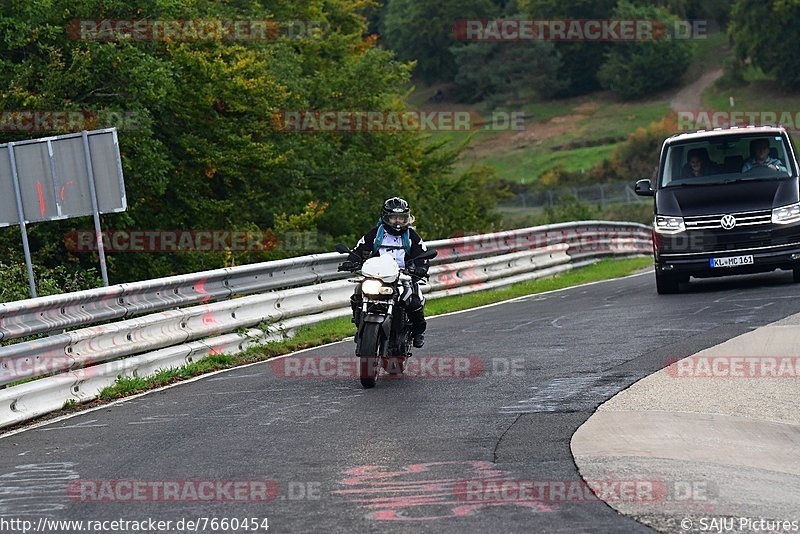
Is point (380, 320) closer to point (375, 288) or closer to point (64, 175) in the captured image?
point (375, 288)

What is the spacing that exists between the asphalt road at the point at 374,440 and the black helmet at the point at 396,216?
55.0 inches

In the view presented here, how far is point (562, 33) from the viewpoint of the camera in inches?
4948

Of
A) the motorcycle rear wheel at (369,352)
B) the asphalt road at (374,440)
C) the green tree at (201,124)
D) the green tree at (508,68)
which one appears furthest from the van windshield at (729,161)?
the green tree at (508,68)

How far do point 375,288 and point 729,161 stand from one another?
9171mm

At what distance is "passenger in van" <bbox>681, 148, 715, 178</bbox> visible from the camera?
61.9 feet

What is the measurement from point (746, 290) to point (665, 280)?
1144 millimetres

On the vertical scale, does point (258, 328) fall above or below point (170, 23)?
below

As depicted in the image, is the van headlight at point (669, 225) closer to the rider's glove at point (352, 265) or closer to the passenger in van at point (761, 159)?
the passenger in van at point (761, 159)

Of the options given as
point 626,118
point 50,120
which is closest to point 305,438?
point 50,120

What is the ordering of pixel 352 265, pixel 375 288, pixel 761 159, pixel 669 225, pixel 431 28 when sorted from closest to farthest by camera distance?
pixel 375 288 < pixel 352 265 < pixel 669 225 < pixel 761 159 < pixel 431 28

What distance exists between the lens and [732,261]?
18125mm

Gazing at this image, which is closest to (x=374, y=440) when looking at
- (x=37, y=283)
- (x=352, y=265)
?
(x=352, y=265)

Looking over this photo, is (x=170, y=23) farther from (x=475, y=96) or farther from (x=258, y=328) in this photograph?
(x=475, y=96)

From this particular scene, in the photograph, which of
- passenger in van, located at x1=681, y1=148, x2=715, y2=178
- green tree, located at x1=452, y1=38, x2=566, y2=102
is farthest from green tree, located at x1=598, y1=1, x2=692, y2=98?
passenger in van, located at x1=681, y1=148, x2=715, y2=178
